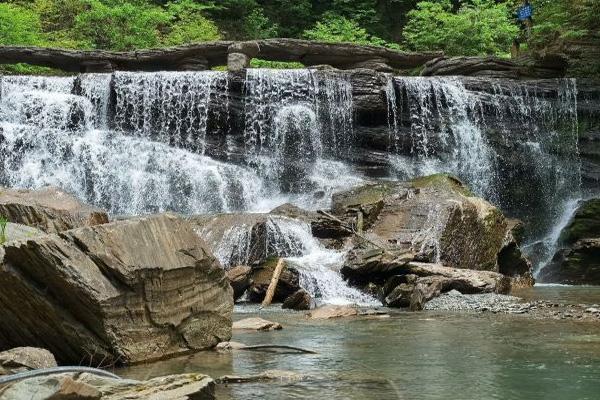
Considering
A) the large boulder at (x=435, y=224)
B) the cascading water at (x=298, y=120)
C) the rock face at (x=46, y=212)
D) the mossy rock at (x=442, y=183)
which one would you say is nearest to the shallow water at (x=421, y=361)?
the rock face at (x=46, y=212)

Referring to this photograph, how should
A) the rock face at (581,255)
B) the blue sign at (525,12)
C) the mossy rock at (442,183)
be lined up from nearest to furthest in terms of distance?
the mossy rock at (442,183), the rock face at (581,255), the blue sign at (525,12)

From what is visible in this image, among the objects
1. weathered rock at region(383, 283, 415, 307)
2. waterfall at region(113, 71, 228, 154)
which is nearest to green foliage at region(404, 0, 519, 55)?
waterfall at region(113, 71, 228, 154)

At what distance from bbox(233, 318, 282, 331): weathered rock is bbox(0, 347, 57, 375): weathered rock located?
310 centimetres

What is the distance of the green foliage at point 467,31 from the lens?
2742cm

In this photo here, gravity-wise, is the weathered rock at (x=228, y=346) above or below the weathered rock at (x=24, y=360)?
below

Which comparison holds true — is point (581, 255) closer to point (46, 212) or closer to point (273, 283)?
point (273, 283)

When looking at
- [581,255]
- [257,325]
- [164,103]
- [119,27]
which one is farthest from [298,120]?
[257,325]

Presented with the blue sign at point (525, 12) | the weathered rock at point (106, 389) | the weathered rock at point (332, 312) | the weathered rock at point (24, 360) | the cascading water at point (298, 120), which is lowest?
the weathered rock at point (332, 312)

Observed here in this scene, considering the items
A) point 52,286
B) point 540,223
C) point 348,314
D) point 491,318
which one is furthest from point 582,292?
point 52,286

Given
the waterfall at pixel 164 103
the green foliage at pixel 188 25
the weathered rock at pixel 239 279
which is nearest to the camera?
the weathered rock at pixel 239 279

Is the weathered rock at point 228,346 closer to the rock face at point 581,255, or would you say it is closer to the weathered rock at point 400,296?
the weathered rock at point 400,296

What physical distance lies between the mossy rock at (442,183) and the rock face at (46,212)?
743 cm

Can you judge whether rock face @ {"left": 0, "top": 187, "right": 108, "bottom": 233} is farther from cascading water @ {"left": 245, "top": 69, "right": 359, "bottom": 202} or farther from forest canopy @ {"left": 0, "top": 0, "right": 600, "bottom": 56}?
forest canopy @ {"left": 0, "top": 0, "right": 600, "bottom": 56}

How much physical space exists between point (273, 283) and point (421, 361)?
18.0 feet
